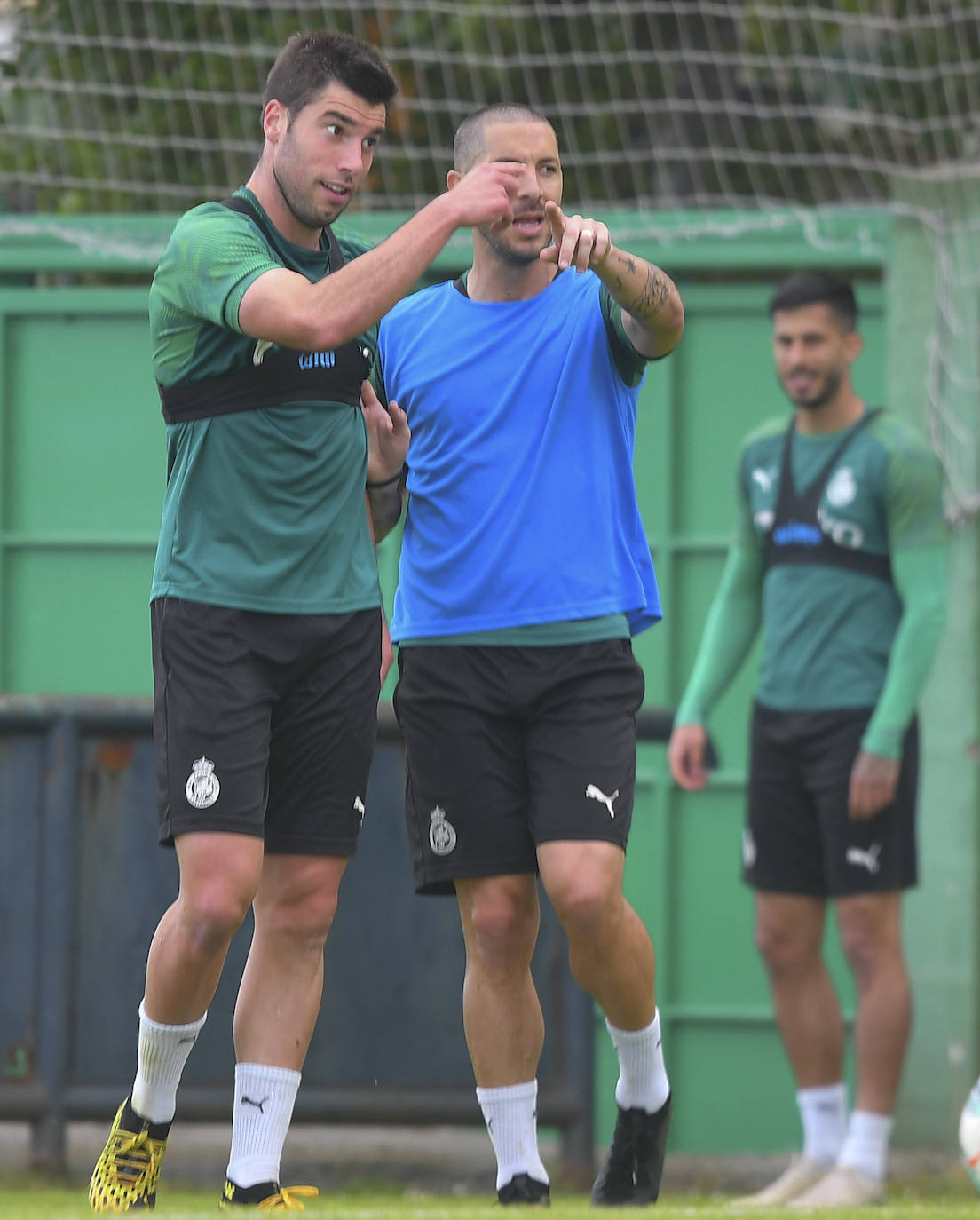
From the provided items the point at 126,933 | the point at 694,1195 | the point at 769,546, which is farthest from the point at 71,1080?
the point at 769,546

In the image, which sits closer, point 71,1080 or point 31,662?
point 71,1080

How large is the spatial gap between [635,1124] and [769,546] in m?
2.21

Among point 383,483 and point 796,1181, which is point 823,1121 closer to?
point 796,1181

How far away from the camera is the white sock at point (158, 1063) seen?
4098 millimetres

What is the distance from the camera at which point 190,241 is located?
3.89 metres

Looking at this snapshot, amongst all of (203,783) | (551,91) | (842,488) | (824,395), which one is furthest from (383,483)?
(551,91)

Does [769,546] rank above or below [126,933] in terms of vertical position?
above

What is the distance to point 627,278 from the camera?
13.2 feet

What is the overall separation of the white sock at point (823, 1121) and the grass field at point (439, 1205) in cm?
23

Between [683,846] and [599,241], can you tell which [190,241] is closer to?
[599,241]

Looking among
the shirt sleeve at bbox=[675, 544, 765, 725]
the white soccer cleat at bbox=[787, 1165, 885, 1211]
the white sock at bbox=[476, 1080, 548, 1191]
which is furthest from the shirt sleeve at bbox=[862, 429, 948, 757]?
the white sock at bbox=[476, 1080, 548, 1191]

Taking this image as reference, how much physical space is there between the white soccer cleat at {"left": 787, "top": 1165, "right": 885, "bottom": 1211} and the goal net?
12.7ft

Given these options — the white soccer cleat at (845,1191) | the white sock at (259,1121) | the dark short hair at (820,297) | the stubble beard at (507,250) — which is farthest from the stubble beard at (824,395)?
the white sock at (259,1121)

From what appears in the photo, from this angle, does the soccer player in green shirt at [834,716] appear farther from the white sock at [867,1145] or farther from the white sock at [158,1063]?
the white sock at [158,1063]
